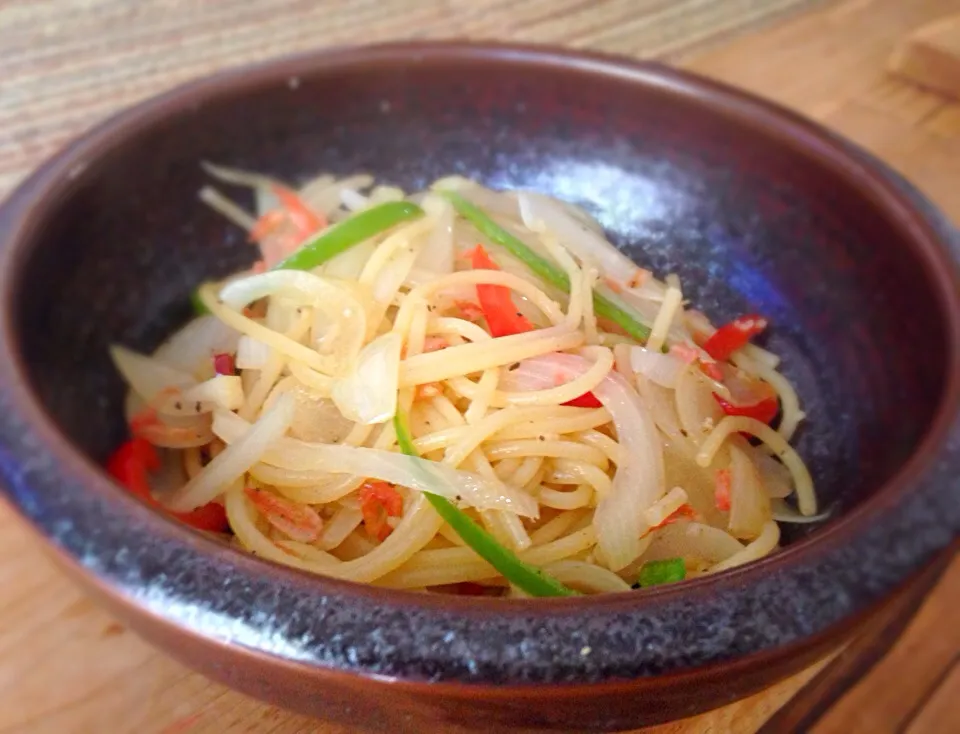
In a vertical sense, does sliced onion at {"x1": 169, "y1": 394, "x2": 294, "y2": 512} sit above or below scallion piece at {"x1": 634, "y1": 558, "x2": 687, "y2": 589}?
below

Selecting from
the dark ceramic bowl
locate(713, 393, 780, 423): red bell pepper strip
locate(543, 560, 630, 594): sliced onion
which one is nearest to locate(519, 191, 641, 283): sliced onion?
the dark ceramic bowl

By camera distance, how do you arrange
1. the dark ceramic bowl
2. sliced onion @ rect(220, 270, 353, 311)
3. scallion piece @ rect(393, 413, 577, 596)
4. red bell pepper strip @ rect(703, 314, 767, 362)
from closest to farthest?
1. the dark ceramic bowl
2. scallion piece @ rect(393, 413, 577, 596)
3. sliced onion @ rect(220, 270, 353, 311)
4. red bell pepper strip @ rect(703, 314, 767, 362)

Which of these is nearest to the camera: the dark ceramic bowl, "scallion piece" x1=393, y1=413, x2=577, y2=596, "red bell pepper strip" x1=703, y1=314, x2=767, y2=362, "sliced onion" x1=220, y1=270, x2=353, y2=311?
the dark ceramic bowl

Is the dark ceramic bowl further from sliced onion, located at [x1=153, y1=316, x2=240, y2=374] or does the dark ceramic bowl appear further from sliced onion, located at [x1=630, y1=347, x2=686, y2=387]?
sliced onion, located at [x1=630, y1=347, x2=686, y2=387]

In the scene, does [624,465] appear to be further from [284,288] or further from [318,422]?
[284,288]

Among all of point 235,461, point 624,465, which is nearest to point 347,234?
point 235,461

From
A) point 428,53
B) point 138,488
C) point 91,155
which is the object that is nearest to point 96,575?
point 138,488

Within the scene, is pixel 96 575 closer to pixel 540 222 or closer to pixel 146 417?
pixel 146 417

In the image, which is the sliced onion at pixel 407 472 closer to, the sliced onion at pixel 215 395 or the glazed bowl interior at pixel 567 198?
the sliced onion at pixel 215 395
